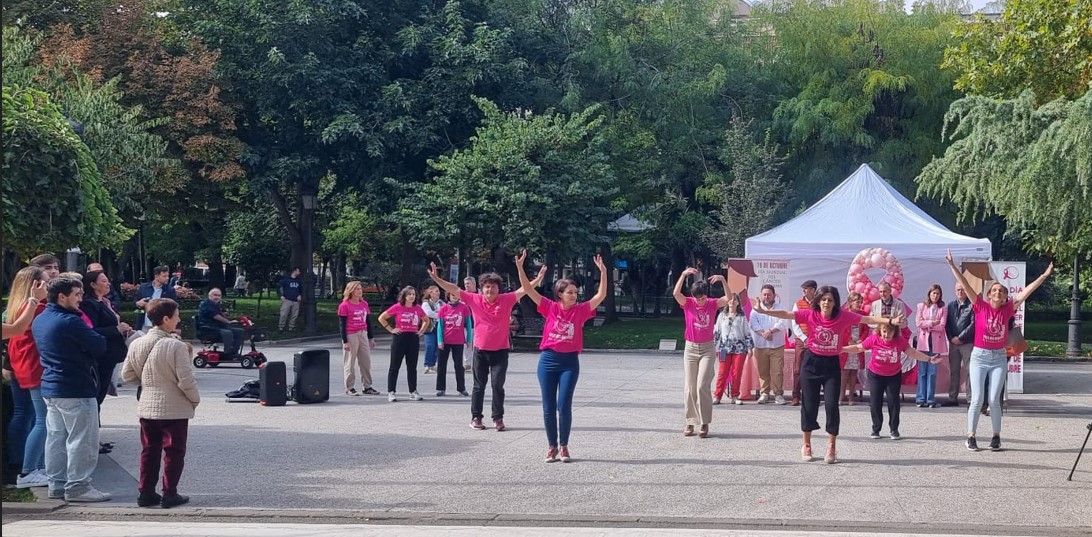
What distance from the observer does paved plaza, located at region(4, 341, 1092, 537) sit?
8156 mm

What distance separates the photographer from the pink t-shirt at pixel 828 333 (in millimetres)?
10594

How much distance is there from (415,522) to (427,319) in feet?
26.3

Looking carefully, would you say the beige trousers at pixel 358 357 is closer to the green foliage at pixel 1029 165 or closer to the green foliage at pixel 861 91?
the green foliage at pixel 1029 165

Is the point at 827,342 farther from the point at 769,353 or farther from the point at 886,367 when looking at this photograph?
the point at 769,353

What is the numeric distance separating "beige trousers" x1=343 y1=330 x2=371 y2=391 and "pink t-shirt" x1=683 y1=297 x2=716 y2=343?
19.8 ft

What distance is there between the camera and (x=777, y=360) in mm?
16203

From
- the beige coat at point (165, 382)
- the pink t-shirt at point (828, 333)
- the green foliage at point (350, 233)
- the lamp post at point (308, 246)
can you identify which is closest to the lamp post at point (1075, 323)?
the pink t-shirt at point (828, 333)

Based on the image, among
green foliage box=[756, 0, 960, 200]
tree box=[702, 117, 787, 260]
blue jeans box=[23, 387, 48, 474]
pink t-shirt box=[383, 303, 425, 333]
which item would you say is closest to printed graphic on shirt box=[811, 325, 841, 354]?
pink t-shirt box=[383, 303, 425, 333]

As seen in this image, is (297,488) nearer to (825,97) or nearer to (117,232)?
(117,232)

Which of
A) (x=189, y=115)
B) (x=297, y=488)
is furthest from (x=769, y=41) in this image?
(x=297, y=488)

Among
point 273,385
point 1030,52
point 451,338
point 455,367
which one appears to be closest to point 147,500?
point 273,385

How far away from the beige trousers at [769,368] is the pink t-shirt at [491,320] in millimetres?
5140

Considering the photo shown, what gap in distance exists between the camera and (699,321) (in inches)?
476

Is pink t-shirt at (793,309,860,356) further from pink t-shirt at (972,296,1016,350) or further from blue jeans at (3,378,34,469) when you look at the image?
blue jeans at (3,378,34,469)
